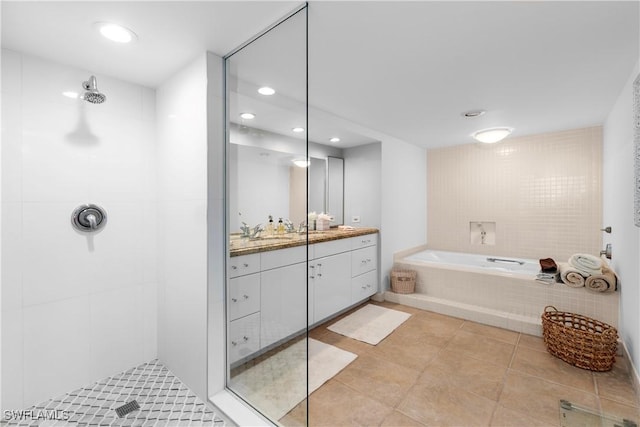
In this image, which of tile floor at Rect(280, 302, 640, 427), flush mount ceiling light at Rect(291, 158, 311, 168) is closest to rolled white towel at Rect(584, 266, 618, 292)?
tile floor at Rect(280, 302, 640, 427)

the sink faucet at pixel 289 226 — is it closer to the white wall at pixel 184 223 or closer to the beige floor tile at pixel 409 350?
the white wall at pixel 184 223

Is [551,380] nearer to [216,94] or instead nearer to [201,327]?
[201,327]

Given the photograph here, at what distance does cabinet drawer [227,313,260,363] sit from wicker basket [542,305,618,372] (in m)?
2.44

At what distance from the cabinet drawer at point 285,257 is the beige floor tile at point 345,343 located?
52.3 inches

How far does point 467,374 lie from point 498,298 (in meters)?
1.40

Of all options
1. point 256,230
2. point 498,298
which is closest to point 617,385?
point 498,298

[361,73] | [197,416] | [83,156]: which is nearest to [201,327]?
[197,416]

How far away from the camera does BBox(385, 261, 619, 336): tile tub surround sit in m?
2.74

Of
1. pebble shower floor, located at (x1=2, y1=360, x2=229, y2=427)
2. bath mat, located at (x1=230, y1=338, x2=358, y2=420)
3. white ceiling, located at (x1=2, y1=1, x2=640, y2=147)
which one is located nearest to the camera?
white ceiling, located at (x1=2, y1=1, x2=640, y2=147)

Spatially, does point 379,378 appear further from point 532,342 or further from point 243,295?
point 532,342

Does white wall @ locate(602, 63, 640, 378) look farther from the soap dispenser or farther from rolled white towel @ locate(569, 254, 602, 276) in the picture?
the soap dispenser

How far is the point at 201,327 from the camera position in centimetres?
182

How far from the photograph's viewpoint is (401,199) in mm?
4281

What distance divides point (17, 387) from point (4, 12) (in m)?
2.05
